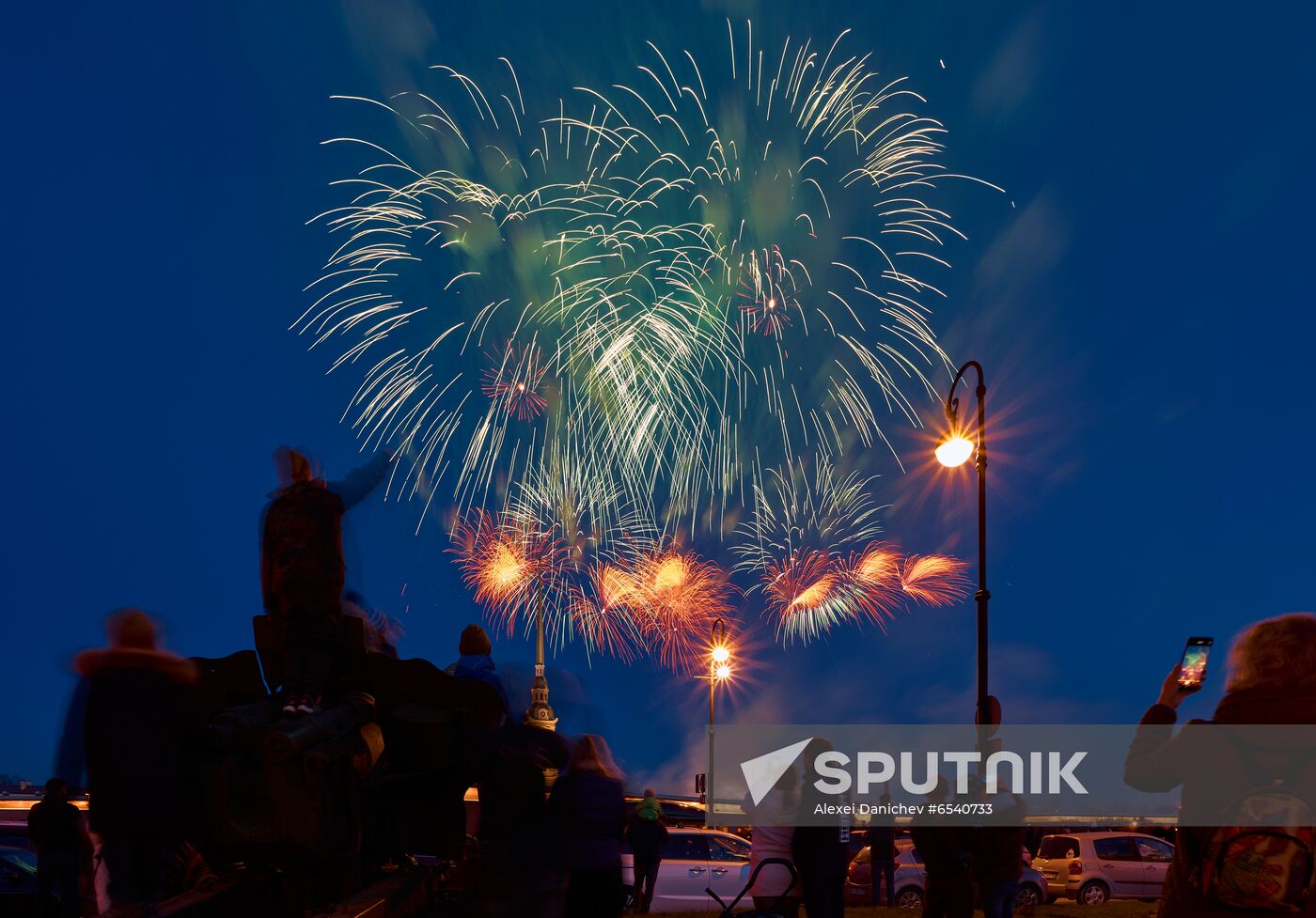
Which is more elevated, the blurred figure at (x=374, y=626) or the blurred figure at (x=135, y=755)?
the blurred figure at (x=374, y=626)

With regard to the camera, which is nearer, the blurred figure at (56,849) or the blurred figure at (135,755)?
the blurred figure at (135,755)

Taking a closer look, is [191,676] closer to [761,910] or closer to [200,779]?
[200,779]

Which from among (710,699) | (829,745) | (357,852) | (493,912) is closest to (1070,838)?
(710,699)

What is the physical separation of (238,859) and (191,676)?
39.4 inches

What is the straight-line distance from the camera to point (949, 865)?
7.52m

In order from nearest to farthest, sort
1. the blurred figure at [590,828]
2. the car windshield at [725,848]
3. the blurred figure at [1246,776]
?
1. the blurred figure at [1246,776]
2. the blurred figure at [590,828]
3. the car windshield at [725,848]

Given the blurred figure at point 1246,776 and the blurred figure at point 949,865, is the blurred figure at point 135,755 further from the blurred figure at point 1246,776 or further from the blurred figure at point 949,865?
the blurred figure at point 949,865

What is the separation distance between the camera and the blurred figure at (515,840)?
578 centimetres

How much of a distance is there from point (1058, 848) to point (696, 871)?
10665mm

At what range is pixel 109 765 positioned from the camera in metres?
4.66

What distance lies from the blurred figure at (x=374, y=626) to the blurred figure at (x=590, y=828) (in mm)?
1415

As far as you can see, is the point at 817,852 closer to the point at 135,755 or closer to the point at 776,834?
the point at 776,834

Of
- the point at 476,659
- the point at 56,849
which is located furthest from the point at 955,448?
the point at 56,849

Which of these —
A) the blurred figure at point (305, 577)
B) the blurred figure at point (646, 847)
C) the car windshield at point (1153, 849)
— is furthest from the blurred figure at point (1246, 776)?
the car windshield at point (1153, 849)
